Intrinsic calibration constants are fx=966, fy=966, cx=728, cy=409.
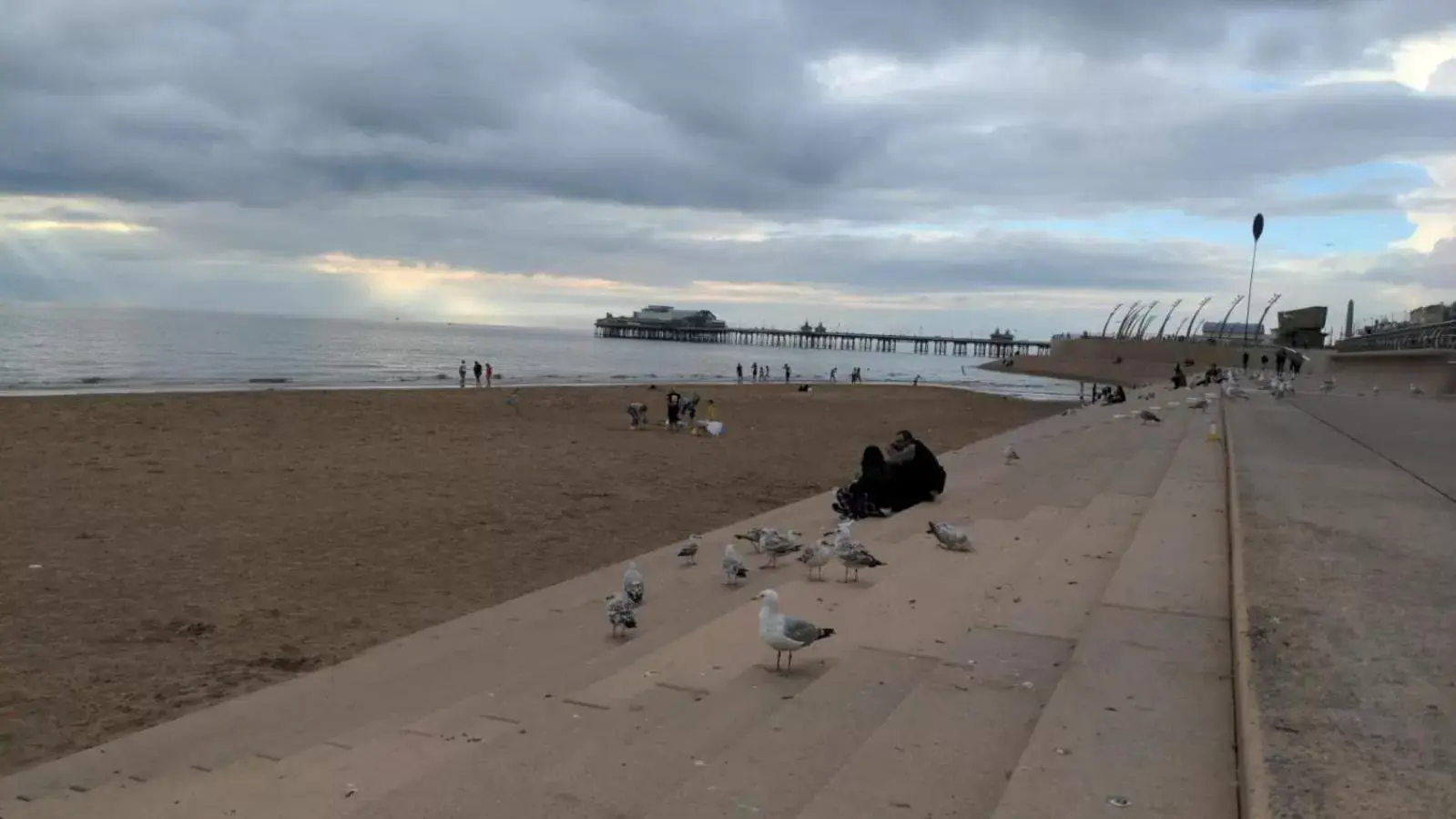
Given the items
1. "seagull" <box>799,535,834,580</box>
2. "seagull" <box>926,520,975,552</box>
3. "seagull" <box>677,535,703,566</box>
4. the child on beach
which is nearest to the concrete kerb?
"seagull" <box>926,520,975,552</box>

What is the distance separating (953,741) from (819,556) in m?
3.53

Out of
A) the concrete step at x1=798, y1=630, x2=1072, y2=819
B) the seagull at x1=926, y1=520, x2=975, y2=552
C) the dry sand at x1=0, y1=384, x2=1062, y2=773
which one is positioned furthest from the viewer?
the seagull at x1=926, y1=520, x2=975, y2=552

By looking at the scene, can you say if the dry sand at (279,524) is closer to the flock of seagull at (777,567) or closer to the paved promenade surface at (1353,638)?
the flock of seagull at (777,567)

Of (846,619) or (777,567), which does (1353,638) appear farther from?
(777,567)

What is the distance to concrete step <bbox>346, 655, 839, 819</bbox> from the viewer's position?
3484 mm

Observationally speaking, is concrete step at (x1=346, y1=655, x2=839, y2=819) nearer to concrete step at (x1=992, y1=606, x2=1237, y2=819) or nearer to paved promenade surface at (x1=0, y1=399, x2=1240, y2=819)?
paved promenade surface at (x1=0, y1=399, x2=1240, y2=819)

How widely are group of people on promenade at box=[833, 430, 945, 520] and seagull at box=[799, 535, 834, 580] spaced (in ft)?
9.53

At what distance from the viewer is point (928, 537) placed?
27.9 feet

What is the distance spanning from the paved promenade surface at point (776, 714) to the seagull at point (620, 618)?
0.09 metres

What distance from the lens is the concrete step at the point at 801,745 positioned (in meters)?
3.30

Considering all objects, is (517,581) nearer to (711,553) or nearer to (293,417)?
(711,553)

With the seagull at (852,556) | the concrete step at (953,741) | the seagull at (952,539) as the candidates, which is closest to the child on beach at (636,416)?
the seagull at (952,539)

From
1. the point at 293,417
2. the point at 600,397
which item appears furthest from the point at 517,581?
the point at 600,397

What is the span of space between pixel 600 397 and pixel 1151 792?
3162 cm
